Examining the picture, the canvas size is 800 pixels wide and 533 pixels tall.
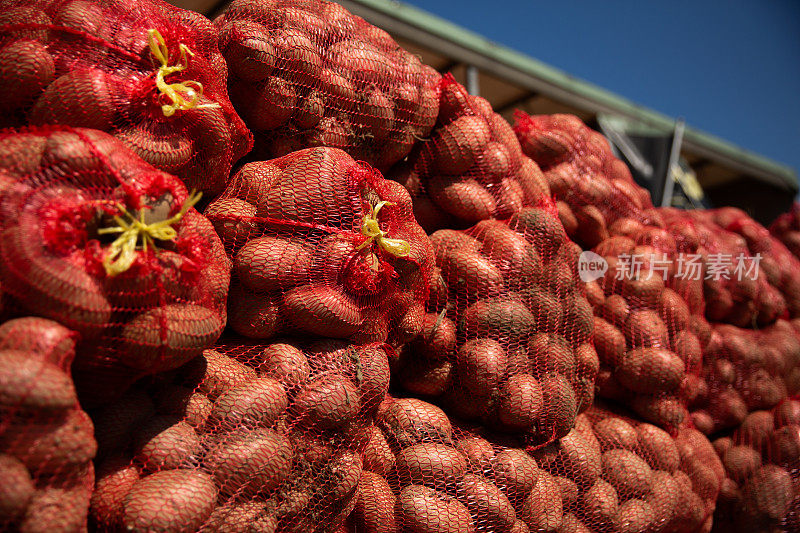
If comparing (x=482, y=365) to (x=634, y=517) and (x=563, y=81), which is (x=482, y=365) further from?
(x=563, y=81)

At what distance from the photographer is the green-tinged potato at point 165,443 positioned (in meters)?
1.38

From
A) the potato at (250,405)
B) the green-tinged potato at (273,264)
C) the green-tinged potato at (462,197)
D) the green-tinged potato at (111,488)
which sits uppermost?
the green-tinged potato at (462,197)

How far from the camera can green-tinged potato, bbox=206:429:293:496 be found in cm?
139

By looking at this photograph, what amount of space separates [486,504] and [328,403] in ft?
2.12

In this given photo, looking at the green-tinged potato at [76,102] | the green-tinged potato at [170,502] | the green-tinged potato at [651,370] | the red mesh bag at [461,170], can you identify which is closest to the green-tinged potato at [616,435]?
the green-tinged potato at [651,370]

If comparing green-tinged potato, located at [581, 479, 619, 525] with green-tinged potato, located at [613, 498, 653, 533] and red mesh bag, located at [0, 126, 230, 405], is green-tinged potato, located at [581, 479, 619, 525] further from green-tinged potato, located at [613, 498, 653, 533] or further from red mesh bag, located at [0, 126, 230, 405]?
red mesh bag, located at [0, 126, 230, 405]

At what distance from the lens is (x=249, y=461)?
1406 mm

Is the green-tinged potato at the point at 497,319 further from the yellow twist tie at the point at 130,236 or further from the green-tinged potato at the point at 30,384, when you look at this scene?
the green-tinged potato at the point at 30,384

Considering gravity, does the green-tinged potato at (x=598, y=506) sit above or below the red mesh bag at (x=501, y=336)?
below

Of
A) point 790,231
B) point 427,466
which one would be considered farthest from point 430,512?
point 790,231

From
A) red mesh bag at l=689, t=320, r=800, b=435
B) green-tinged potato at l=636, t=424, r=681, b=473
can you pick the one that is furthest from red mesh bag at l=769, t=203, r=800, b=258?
green-tinged potato at l=636, t=424, r=681, b=473

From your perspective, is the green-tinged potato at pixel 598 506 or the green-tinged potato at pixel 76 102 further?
the green-tinged potato at pixel 598 506

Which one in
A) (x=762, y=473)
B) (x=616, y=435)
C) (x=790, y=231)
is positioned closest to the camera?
(x=616, y=435)

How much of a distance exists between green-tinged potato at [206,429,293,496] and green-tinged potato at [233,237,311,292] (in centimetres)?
40
